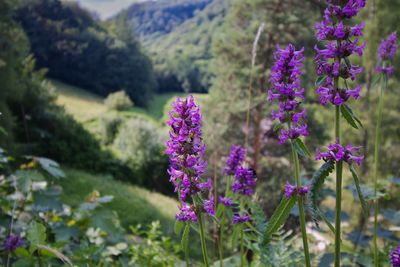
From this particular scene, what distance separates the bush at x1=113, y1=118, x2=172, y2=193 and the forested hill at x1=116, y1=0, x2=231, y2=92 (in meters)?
16.5

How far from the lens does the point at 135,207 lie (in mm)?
13805

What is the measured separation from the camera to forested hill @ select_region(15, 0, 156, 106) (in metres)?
34.4

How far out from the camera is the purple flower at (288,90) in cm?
122

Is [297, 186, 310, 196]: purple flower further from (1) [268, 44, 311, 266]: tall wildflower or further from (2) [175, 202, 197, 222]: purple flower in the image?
(2) [175, 202, 197, 222]: purple flower

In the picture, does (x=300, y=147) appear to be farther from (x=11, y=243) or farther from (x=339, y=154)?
(x=11, y=243)

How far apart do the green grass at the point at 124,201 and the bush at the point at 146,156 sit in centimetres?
347

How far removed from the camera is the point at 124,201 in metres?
14.0

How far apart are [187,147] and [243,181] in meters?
0.73

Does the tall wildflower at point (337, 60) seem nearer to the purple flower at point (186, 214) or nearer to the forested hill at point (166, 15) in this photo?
the purple flower at point (186, 214)

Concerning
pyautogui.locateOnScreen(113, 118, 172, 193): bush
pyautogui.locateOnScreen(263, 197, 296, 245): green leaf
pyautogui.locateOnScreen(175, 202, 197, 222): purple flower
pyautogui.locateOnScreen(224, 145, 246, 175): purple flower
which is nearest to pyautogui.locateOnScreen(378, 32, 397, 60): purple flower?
pyautogui.locateOnScreen(224, 145, 246, 175): purple flower

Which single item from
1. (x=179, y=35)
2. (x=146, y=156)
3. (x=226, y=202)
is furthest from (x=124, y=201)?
(x=179, y=35)

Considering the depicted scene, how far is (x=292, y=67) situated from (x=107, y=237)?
234 centimetres

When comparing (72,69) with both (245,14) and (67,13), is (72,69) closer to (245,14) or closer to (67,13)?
(67,13)

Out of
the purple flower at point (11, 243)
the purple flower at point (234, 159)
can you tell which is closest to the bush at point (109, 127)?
the purple flower at point (11, 243)
